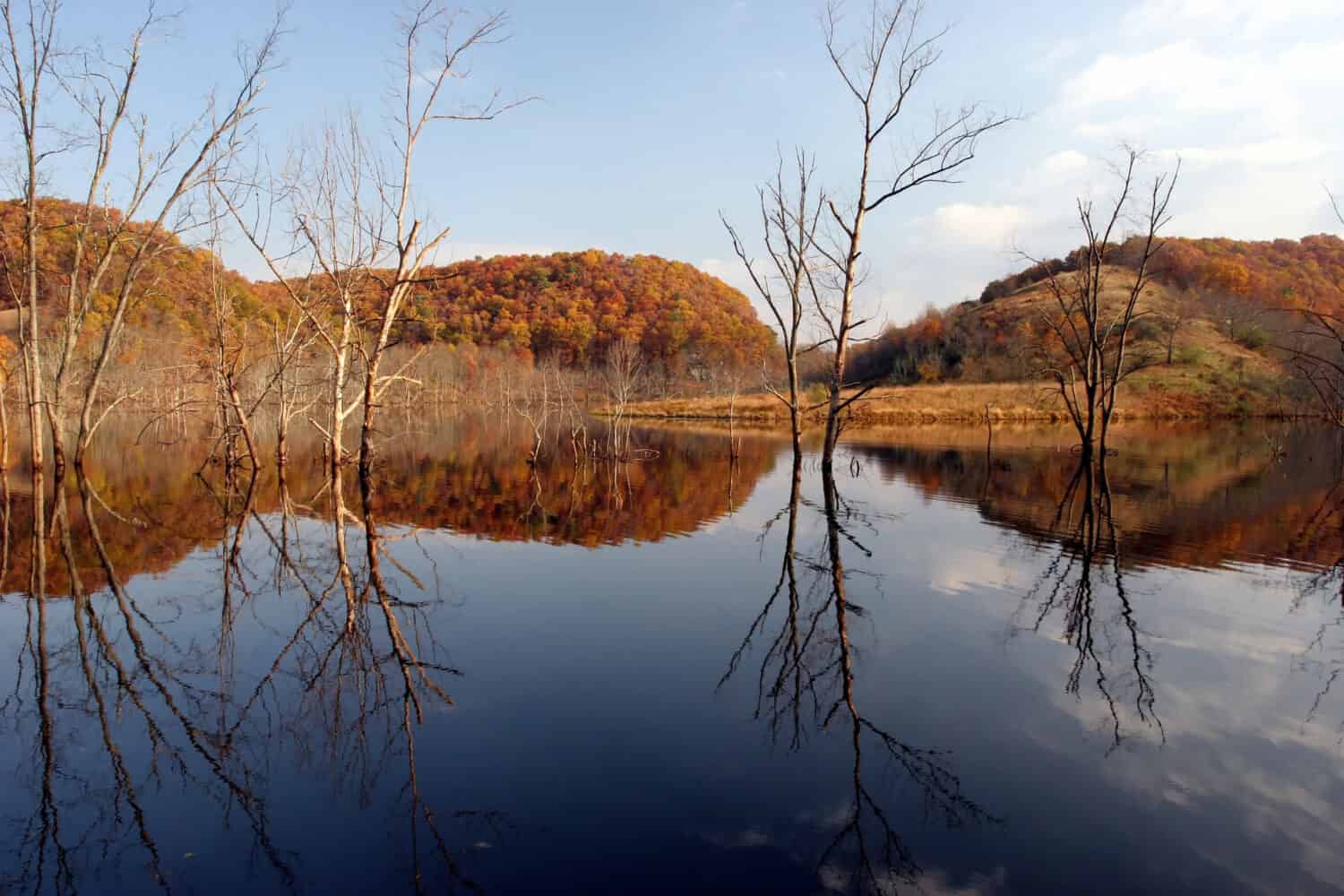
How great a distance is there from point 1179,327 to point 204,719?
8464 centimetres

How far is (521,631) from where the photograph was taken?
294 inches

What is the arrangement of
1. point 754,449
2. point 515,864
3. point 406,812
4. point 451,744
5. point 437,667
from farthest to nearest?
point 754,449
point 437,667
point 451,744
point 406,812
point 515,864

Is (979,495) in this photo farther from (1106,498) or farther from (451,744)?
(451,744)

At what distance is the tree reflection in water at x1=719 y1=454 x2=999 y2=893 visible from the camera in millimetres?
3737

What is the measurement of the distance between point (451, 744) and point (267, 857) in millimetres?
1343

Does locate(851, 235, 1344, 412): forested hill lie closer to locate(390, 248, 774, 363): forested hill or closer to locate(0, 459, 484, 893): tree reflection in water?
locate(390, 248, 774, 363): forested hill

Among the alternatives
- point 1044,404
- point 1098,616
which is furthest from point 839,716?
point 1044,404

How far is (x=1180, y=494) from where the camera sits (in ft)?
56.5

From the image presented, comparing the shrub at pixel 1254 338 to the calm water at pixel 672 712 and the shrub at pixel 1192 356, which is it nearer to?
the shrub at pixel 1192 356

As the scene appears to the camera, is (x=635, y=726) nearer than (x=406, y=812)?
No

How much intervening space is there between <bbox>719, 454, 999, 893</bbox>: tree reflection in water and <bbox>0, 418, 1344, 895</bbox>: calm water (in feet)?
0.09

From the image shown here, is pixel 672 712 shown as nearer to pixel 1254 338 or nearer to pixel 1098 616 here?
pixel 1098 616

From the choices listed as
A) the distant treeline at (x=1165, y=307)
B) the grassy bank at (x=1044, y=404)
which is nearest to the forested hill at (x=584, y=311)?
the distant treeline at (x=1165, y=307)

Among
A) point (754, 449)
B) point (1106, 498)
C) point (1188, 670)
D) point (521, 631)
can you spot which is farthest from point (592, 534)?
point (754, 449)
